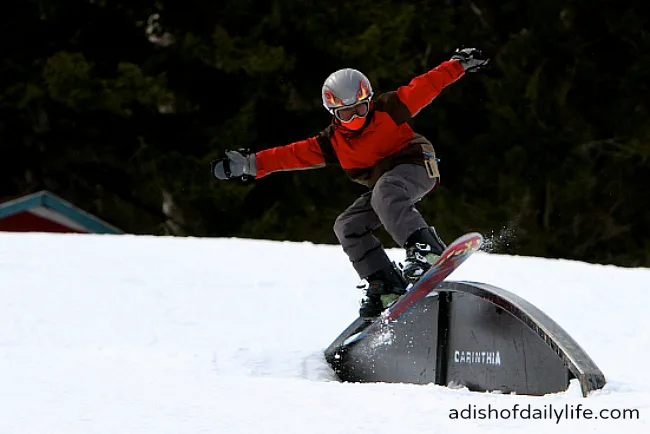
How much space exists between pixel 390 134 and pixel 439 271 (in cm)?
84

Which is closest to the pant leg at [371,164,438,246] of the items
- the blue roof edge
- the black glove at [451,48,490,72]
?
the black glove at [451,48,490,72]

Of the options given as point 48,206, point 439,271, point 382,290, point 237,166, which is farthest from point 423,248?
point 48,206

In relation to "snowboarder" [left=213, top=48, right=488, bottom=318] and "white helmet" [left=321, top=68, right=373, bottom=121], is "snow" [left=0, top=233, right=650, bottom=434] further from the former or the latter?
"white helmet" [left=321, top=68, right=373, bottom=121]

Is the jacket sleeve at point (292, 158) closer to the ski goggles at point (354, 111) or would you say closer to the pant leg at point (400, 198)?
the ski goggles at point (354, 111)

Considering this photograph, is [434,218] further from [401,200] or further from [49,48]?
[401,200]

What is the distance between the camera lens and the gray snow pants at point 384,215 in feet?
18.5

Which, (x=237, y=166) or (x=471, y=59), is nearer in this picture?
(x=471, y=59)

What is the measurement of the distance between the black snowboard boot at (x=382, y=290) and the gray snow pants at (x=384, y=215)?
0.15ft

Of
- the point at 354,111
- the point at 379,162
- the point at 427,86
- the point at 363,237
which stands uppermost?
the point at 427,86

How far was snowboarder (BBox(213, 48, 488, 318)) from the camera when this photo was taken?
18.6 ft

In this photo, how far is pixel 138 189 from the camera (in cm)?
2150

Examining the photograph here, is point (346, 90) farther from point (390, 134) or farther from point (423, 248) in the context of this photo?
point (423, 248)

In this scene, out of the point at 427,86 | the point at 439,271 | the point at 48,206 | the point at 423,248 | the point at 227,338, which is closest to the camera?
the point at 439,271

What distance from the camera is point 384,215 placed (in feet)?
18.7
